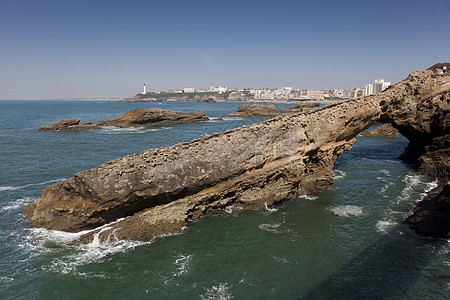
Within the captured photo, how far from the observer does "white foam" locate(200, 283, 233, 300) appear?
8969 mm

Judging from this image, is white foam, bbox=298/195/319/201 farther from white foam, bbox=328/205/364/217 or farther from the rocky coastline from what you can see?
the rocky coastline

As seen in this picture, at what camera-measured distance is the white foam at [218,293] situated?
8.97 metres

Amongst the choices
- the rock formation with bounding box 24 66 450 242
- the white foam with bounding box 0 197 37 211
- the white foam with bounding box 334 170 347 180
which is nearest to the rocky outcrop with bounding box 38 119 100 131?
the white foam with bounding box 0 197 37 211

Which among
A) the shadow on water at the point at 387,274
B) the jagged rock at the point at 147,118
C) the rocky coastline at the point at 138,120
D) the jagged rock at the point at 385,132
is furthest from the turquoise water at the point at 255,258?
the jagged rock at the point at 147,118

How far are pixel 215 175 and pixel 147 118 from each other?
57142mm

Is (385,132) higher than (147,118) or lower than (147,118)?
lower

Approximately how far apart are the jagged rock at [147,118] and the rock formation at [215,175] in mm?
52941

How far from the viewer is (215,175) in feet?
47.8

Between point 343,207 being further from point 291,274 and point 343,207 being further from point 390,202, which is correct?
point 291,274

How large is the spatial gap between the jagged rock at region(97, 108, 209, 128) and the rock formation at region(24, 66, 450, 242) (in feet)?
174

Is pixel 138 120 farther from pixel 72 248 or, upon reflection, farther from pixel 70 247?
pixel 72 248

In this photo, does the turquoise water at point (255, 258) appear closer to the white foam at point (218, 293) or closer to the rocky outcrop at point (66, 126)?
the white foam at point (218, 293)

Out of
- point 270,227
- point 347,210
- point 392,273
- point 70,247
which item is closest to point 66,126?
point 70,247

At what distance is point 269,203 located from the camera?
16172 mm
